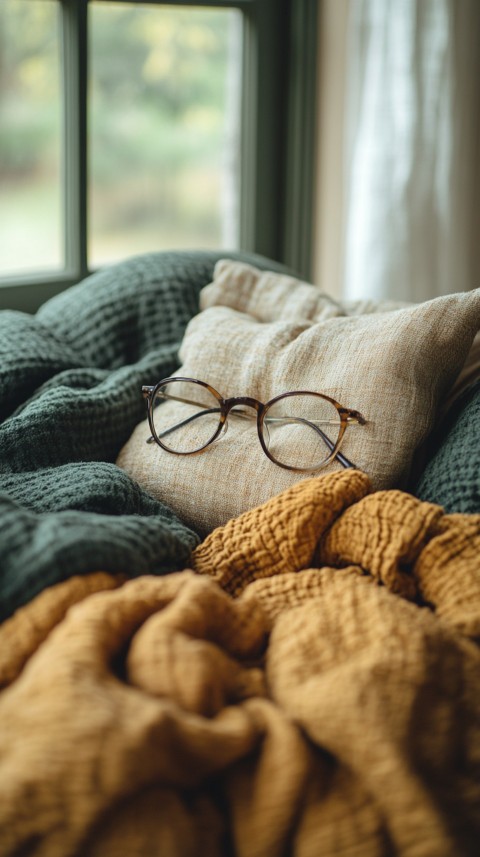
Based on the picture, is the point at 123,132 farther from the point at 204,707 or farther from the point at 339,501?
the point at 204,707

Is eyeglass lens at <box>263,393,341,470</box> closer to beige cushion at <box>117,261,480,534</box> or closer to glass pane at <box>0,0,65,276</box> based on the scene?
beige cushion at <box>117,261,480,534</box>

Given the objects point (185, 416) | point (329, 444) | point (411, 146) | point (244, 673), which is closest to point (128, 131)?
point (411, 146)

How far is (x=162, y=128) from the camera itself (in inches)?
78.0

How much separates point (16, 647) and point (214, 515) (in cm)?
35

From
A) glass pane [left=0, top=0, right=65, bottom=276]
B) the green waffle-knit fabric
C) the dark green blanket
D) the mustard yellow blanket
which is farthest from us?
glass pane [left=0, top=0, right=65, bottom=276]

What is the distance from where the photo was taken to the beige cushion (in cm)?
93

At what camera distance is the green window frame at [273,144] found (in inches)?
71.5

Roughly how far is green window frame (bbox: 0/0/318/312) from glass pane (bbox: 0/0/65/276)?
4 cm

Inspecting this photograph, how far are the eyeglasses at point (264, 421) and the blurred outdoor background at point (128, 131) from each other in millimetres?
896

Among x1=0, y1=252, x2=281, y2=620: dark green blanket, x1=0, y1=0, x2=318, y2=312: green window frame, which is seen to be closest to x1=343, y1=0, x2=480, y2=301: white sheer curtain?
x1=0, y1=0, x2=318, y2=312: green window frame

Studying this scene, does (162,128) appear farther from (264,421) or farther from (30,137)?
(264,421)

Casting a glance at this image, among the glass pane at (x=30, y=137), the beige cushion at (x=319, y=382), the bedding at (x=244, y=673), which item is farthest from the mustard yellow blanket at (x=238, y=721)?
the glass pane at (x=30, y=137)

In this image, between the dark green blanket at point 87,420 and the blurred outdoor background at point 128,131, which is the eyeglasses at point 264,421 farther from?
the blurred outdoor background at point 128,131

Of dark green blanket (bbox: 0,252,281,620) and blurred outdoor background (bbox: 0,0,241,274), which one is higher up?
blurred outdoor background (bbox: 0,0,241,274)
